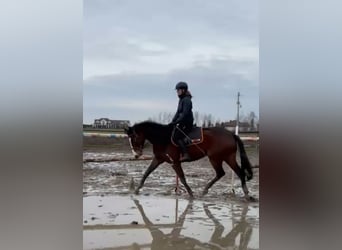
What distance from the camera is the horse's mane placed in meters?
2.12

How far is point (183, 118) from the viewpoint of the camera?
2119 mm

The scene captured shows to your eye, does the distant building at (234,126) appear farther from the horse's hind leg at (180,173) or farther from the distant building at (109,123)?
the distant building at (109,123)

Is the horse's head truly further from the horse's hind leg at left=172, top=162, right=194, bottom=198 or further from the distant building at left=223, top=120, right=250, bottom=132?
the distant building at left=223, top=120, right=250, bottom=132

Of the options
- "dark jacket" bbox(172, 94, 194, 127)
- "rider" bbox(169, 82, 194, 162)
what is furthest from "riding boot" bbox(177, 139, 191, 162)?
"dark jacket" bbox(172, 94, 194, 127)

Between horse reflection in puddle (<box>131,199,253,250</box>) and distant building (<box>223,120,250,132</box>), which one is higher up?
distant building (<box>223,120,250,132</box>)

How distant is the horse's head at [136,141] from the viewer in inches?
83.3

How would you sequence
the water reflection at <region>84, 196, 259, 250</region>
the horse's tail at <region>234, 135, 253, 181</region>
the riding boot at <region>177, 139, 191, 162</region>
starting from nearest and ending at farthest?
the water reflection at <region>84, 196, 259, 250</region>, the horse's tail at <region>234, 135, 253, 181</region>, the riding boot at <region>177, 139, 191, 162</region>

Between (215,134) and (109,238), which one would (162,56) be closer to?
(215,134)

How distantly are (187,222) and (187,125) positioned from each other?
19.7 inches

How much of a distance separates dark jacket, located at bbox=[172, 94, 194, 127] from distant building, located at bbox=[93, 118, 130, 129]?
0.26 meters

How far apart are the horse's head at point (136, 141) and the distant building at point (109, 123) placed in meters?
0.06

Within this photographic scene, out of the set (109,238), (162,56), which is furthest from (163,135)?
(109,238)

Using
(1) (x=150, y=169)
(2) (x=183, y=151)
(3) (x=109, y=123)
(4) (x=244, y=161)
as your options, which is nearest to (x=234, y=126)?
(4) (x=244, y=161)

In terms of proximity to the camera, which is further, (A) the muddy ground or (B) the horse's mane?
(B) the horse's mane
